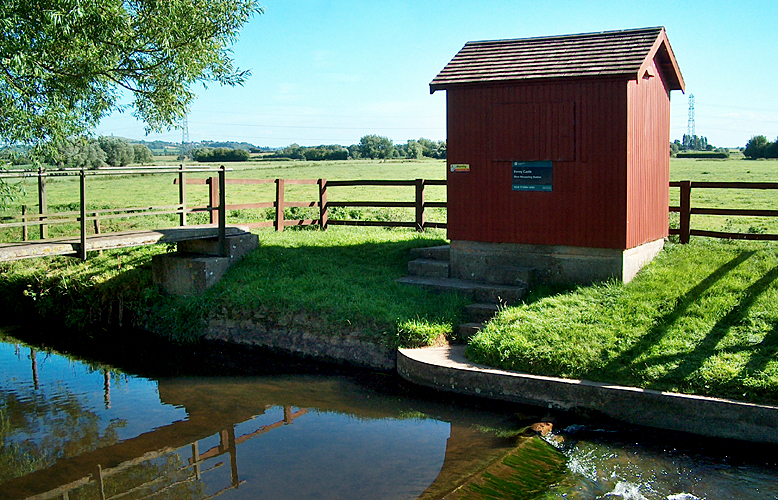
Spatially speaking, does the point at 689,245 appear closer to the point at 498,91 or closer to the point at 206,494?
the point at 498,91

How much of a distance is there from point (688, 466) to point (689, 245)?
6.52 metres

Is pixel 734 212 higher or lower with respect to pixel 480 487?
higher

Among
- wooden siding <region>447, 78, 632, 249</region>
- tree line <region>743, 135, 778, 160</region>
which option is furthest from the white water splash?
tree line <region>743, 135, 778, 160</region>

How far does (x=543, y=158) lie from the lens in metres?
11.1

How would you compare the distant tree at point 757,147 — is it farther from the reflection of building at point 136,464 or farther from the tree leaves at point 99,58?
the reflection of building at point 136,464

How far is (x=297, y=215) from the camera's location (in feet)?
69.1

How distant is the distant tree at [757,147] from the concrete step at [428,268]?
76.1 m

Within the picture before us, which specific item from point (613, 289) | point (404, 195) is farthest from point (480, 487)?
point (404, 195)

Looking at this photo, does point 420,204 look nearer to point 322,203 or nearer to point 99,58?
point 322,203

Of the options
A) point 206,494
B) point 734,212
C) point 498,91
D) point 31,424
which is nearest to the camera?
point 206,494

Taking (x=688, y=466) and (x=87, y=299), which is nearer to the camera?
(x=688, y=466)

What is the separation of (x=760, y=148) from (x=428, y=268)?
257ft

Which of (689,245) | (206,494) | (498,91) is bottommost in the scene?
(206,494)

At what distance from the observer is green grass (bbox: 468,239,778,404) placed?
7.71 m
